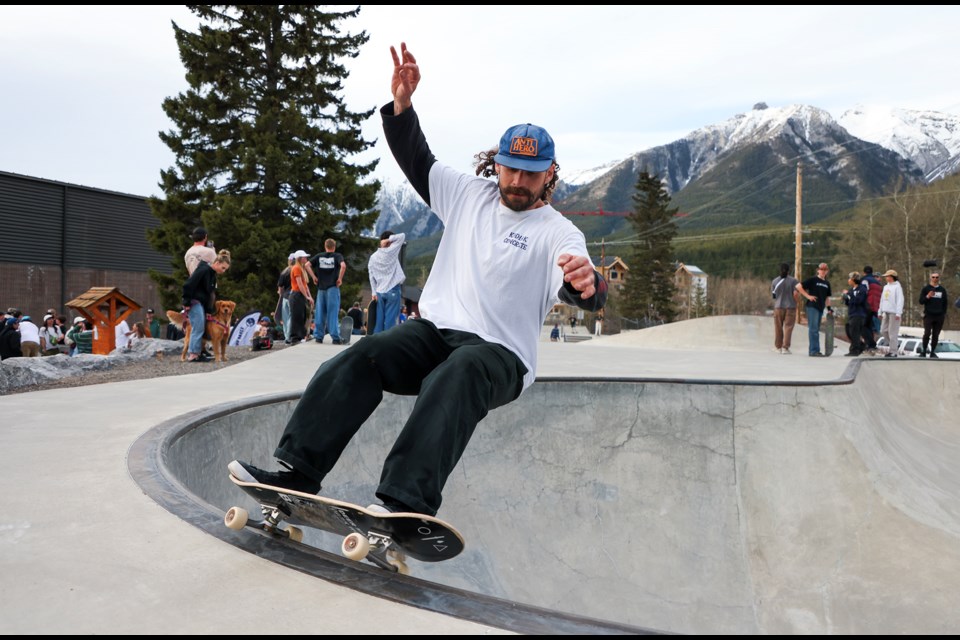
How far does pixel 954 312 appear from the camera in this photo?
44.6 metres

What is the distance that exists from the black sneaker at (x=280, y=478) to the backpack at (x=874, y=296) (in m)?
13.4

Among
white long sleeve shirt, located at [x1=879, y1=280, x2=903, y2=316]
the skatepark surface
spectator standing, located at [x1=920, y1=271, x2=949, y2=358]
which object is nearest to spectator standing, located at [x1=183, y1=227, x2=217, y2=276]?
the skatepark surface

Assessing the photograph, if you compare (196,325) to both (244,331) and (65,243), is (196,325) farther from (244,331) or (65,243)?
(65,243)

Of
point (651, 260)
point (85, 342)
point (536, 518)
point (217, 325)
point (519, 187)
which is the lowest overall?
point (536, 518)

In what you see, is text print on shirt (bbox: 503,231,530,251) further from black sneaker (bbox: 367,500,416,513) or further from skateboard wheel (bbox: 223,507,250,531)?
skateboard wheel (bbox: 223,507,250,531)

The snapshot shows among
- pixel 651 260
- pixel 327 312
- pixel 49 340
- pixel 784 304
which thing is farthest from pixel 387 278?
pixel 651 260

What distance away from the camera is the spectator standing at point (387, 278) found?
10445 millimetres

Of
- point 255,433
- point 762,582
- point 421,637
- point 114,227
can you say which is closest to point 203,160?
A: point 114,227

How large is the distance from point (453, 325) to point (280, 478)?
839mm

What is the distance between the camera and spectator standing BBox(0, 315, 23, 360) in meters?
11.6

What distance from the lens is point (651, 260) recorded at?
5694cm

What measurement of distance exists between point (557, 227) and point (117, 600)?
6.21 ft

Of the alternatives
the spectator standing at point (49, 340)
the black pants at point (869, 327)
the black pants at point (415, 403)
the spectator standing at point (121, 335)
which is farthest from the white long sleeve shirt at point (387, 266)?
the black pants at point (869, 327)

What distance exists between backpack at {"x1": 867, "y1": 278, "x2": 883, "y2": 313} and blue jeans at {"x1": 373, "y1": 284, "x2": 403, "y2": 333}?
897 cm
